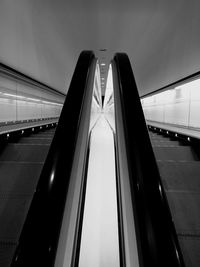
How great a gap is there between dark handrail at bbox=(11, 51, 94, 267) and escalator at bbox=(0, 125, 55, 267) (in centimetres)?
90

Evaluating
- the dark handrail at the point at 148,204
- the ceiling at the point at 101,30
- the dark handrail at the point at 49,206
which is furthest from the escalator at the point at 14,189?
the ceiling at the point at 101,30

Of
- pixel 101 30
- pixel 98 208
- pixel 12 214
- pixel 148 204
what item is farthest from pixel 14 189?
pixel 101 30

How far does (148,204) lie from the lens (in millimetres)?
949

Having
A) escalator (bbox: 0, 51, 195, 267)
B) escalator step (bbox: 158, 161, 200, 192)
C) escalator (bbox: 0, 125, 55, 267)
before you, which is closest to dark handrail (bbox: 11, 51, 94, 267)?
escalator (bbox: 0, 51, 195, 267)

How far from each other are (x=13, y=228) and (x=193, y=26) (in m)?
4.03

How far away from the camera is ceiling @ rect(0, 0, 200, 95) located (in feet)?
11.4

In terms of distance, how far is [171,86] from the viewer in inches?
369

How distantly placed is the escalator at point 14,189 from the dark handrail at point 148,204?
3.73ft

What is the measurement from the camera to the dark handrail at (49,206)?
2.61 feet

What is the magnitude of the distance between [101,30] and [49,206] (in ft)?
15.0

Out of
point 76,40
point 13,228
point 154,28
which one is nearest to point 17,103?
point 76,40

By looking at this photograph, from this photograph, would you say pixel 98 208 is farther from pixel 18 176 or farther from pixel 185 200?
pixel 18 176

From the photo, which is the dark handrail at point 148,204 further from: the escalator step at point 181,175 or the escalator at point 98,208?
the escalator step at point 181,175

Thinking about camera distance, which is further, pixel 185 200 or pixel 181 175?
pixel 181 175
